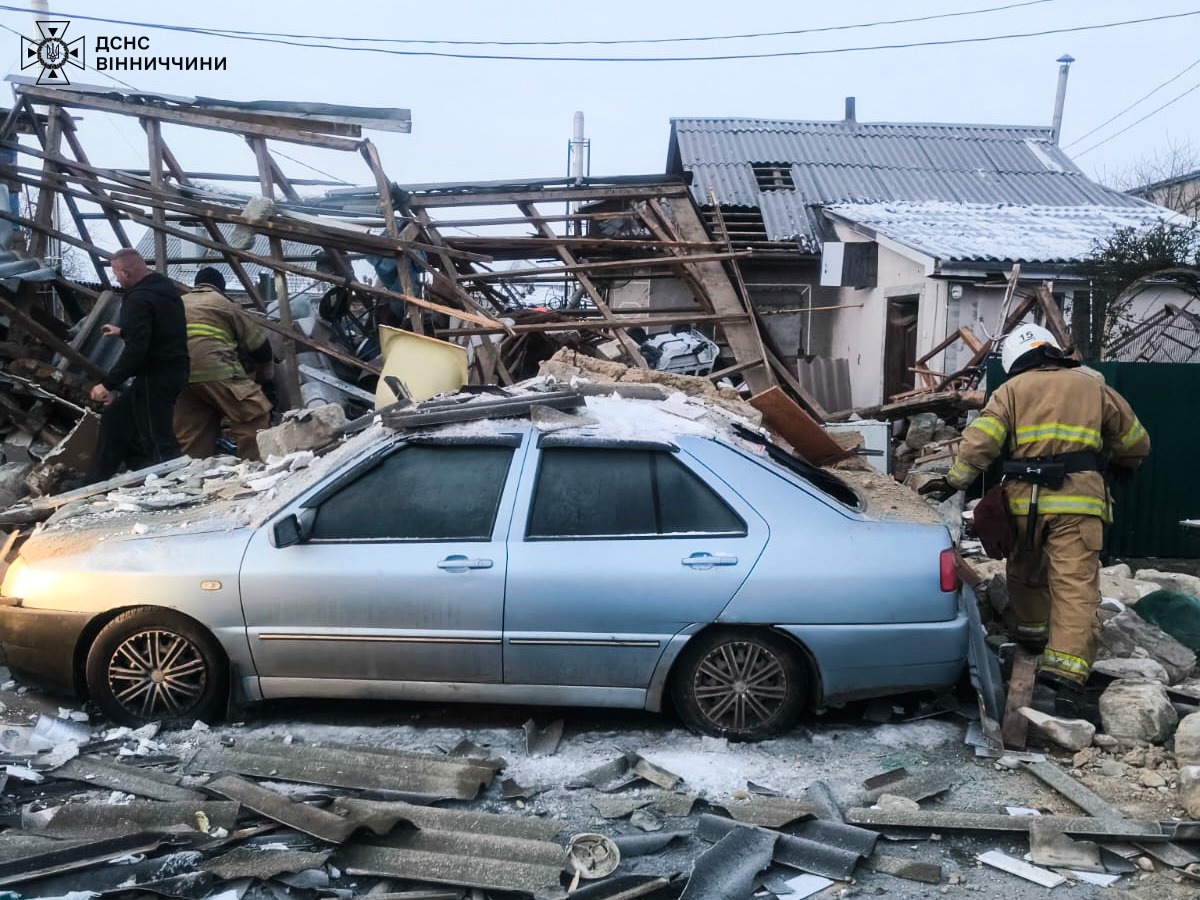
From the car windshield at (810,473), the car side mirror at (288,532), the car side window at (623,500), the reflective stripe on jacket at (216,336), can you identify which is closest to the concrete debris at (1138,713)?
the car windshield at (810,473)

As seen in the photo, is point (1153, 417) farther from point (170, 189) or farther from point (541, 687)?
point (170, 189)

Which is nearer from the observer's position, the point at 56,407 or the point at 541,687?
the point at 541,687

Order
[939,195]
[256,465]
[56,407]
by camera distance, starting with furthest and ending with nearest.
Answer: [939,195] < [56,407] < [256,465]

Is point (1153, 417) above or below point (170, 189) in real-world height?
below

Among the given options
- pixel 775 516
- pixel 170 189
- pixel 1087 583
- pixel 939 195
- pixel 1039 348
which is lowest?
pixel 1087 583

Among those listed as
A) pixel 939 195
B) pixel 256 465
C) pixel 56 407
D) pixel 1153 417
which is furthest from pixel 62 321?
pixel 939 195

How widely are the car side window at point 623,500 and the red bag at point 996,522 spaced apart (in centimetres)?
152

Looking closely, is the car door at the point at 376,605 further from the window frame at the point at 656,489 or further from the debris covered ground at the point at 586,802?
the debris covered ground at the point at 586,802

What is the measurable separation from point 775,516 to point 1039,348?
1894mm

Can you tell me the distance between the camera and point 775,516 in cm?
479

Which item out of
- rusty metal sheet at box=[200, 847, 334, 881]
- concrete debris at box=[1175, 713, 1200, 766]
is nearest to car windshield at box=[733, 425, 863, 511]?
concrete debris at box=[1175, 713, 1200, 766]

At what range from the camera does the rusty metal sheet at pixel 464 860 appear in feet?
11.6

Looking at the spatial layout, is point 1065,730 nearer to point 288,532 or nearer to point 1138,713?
point 1138,713

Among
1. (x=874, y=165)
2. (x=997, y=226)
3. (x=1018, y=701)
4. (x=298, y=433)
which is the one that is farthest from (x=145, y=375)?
(x=874, y=165)
